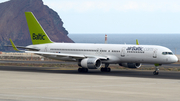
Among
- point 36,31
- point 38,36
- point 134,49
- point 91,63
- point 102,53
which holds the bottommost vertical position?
point 91,63

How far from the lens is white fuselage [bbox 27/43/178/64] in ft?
145

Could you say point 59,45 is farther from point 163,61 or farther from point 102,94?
point 102,94

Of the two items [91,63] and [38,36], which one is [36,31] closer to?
[38,36]

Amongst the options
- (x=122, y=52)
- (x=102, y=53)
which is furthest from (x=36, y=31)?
(x=122, y=52)

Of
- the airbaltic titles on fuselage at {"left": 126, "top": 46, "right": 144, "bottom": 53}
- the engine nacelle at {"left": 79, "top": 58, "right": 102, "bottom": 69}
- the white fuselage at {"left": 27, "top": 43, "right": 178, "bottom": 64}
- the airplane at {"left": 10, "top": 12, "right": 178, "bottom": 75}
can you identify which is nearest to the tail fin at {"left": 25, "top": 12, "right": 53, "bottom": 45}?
the airplane at {"left": 10, "top": 12, "right": 178, "bottom": 75}

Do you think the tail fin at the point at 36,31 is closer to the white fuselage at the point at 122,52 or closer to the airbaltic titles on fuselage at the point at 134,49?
the white fuselage at the point at 122,52

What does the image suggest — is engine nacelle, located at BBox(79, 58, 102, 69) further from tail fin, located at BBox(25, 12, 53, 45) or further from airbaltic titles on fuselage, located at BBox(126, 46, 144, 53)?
tail fin, located at BBox(25, 12, 53, 45)

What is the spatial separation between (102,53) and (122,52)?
3.44 m

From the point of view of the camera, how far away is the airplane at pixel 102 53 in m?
44.7

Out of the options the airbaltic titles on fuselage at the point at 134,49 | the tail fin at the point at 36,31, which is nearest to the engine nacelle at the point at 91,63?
the airbaltic titles on fuselage at the point at 134,49

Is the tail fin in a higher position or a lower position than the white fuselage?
higher

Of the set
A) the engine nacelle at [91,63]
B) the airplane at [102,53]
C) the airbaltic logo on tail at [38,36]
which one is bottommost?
the engine nacelle at [91,63]

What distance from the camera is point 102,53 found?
1922 inches

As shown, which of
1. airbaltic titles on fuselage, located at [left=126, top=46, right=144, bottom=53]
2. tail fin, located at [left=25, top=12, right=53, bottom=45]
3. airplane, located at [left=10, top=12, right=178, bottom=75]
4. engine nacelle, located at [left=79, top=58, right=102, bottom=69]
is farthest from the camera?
tail fin, located at [left=25, top=12, right=53, bottom=45]
